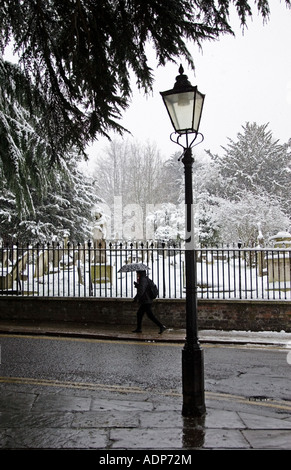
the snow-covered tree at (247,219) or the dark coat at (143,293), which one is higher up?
the snow-covered tree at (247,219)

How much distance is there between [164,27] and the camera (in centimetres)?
490

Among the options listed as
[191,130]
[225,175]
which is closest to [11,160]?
[191,130]

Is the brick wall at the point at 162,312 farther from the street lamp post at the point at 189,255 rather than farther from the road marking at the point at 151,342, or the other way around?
the street lamp post at the point at 189,255

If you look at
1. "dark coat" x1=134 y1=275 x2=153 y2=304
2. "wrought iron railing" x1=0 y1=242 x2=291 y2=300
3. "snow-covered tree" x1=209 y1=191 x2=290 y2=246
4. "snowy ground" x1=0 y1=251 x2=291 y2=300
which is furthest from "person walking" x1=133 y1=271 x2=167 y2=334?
"snow-covered tree" x1=209 y1=191 x2=290 y2=246

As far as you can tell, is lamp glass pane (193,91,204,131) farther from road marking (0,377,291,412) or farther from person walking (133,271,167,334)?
person walking (133,271,167,334)

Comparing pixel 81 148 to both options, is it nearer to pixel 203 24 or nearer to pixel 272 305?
pixel 203 24

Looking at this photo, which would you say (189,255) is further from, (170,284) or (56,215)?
(56,215)

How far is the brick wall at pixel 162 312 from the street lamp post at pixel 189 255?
588cm

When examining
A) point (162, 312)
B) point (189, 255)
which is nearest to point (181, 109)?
point (189, 255)

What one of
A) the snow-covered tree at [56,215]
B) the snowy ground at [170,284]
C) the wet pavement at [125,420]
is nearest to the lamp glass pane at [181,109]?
the wet pavement at [125,420]

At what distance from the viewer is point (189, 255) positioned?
5.22 m

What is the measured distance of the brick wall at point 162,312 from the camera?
1056 cm

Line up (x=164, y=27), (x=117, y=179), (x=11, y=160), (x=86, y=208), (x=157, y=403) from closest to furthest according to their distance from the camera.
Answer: (x=164, y=27), (x=157, y=403), (x=11, y=160), (x=86, y=208), (x=117, y=179)
